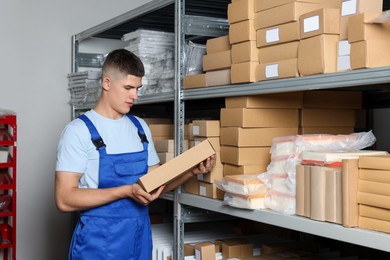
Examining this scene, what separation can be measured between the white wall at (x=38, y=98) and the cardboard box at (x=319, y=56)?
10.3 feet

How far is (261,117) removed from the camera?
279 cm

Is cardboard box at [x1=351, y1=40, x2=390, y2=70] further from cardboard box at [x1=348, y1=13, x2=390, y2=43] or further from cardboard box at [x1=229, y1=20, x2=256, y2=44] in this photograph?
cardboard box at [x1=229, y1=20, x2=256, y2=44]

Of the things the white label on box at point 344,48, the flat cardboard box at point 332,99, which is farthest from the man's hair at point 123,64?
the white label on box at point 344,48

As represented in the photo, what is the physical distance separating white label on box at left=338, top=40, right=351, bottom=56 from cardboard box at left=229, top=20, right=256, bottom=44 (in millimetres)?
542

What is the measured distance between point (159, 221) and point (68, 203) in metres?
1.44

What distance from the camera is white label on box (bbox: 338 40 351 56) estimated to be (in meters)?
2.17

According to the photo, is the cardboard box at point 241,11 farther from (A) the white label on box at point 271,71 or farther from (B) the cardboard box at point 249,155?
(B) the cardboard box at point 249,155

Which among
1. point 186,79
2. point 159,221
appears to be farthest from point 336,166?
point 159,221

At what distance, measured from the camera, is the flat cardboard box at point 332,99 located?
2.86m

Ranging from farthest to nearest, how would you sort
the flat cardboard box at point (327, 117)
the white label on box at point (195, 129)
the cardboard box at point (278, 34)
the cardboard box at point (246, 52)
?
the white label on box at point (195, 129) < the flat cardboard box at point (327, 117) < the cardboard box at point (246, 52) < the cardboard box at point (278, 34)

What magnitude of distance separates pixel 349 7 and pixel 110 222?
164 cm

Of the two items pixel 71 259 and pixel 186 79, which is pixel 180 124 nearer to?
pixel 186 79

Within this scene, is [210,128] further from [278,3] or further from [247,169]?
[278,3]

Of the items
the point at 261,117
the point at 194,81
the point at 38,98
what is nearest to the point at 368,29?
the point at 261,117
